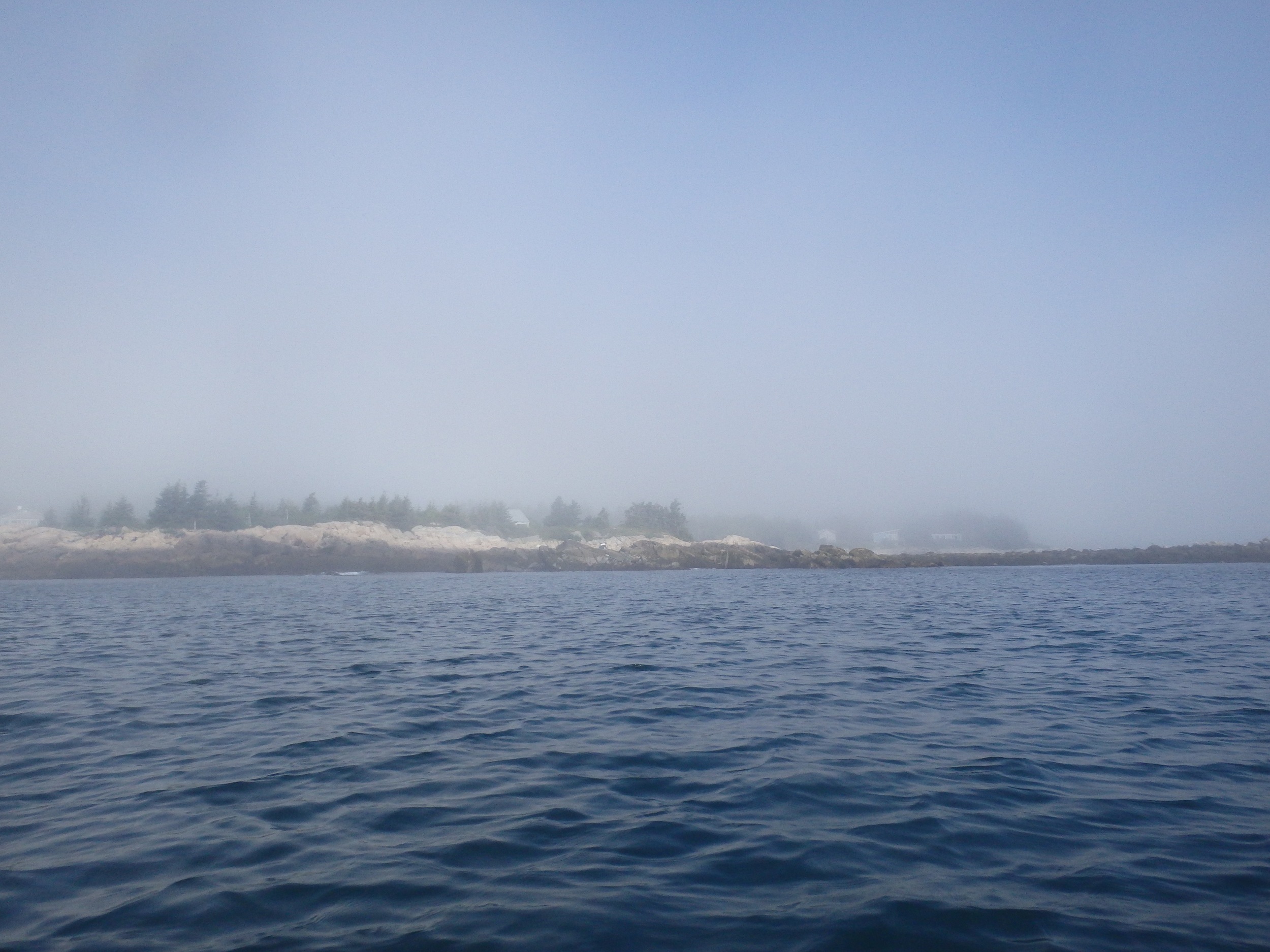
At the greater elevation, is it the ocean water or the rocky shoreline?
the rocky shoreline

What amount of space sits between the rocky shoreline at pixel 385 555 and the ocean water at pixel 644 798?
81.6 m

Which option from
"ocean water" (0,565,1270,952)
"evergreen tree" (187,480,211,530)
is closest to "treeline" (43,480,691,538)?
"evergreen tree" (187,480,211,530)

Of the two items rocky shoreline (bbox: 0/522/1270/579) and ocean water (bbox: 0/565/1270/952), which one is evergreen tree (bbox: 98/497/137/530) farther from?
ocean water (bbox: 0/565/1270/952)

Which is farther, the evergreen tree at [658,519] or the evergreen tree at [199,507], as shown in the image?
the evergreen tree at [658,519]

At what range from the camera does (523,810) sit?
791 centimetres

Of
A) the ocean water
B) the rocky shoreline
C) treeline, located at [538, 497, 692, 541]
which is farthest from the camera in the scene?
treeline, located at [538, 497, 692, 541]

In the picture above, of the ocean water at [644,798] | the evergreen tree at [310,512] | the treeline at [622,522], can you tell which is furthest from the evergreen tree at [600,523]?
the ocean water at [644,798]

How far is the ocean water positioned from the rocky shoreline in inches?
3212

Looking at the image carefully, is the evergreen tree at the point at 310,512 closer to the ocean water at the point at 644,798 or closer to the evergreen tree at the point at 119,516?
the evergreen tree at the point at 119,516

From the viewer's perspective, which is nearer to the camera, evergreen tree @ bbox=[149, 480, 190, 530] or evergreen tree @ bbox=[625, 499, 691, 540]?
evergreen tree @ bbox=[149, 480, 190, 530]

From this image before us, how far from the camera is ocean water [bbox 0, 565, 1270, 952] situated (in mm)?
5535

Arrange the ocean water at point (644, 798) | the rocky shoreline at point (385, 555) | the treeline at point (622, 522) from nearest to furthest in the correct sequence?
the ocean water at point (644, 798) < the rocky shoreline at point (385, 555) < the treeline at point (622, 522)

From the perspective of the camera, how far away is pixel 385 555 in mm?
101938

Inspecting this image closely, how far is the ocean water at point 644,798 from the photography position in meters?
5.54
